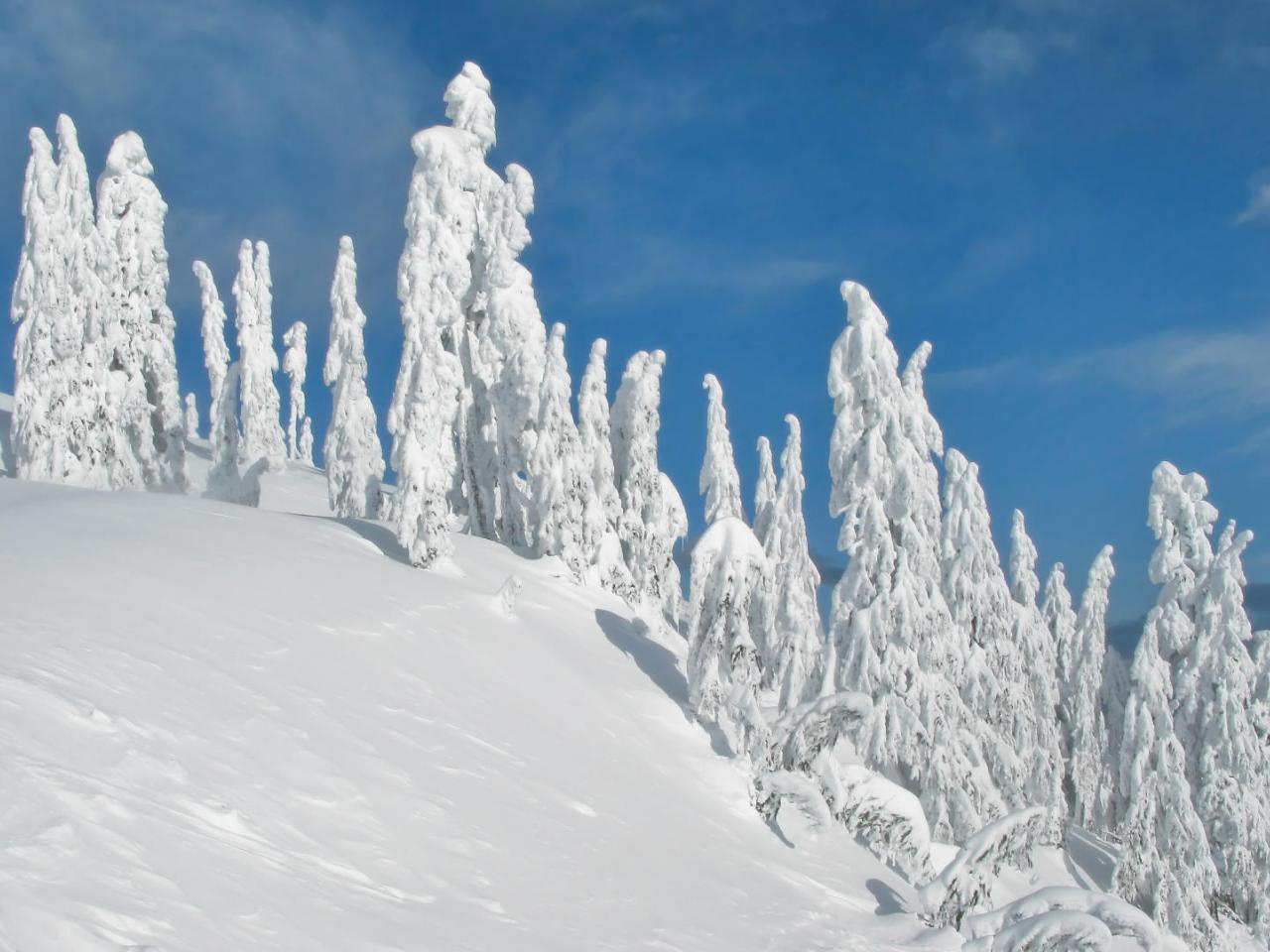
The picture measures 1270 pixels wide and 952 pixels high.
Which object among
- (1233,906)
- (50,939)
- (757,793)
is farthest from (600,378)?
(50,939)

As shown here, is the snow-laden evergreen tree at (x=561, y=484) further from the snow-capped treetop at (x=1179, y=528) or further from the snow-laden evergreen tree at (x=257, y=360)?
the snow-laden evergreen tree at (x=257, y=360)

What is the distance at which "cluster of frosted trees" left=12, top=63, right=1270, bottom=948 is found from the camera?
56.0 ft

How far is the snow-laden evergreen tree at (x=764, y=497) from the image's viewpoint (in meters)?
36.5

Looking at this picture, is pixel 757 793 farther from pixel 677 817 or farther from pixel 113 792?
pixel 113 792

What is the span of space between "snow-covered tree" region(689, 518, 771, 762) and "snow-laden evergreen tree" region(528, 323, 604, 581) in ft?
23.9

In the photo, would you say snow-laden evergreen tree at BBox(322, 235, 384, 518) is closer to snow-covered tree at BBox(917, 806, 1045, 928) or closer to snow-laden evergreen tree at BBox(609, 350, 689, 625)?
snow-laden evergreen tree at BBox(609, 350, 689, 625)

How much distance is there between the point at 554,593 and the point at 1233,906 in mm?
17128

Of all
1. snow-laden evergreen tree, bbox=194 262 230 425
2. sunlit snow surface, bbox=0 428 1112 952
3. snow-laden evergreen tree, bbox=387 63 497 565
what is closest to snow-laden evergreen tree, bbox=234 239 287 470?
snow-laden evergreen tree, bbox=194 262 230 425

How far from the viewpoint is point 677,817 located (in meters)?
12.2

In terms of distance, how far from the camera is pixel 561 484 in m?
24.6

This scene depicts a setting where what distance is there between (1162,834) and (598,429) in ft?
56.3

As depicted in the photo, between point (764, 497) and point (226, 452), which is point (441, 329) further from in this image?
point (764, 497)

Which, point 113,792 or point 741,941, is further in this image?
point 741,941

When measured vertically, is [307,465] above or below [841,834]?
above
